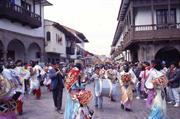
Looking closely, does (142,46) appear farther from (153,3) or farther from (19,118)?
(19,118)

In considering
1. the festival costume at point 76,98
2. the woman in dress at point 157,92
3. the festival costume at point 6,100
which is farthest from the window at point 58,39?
the festival costume at point 6,100

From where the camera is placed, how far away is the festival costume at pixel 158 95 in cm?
947

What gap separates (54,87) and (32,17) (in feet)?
61.4

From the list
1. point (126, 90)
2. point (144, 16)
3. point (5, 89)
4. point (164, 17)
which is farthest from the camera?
point (144, 16)

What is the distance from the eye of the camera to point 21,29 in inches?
1185

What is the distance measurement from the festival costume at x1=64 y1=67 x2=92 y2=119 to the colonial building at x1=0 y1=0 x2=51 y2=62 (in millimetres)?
16340

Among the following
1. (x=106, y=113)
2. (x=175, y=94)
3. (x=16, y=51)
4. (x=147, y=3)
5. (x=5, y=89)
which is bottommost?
(x=106, y=113)

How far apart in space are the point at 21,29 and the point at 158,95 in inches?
860

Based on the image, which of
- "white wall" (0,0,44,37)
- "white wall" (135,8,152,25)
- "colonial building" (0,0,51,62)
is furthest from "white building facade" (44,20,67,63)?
"white wall" (135,8,152,25)

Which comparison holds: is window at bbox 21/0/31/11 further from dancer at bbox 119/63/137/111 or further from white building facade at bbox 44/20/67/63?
dancer at bbox 119/63/137/111

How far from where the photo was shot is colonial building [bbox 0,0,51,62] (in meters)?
26.4

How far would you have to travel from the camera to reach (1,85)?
8.31 meters

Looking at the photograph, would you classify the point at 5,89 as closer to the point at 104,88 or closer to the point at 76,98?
the point at 76,98

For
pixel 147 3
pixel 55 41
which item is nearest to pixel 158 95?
pixel 147 3
